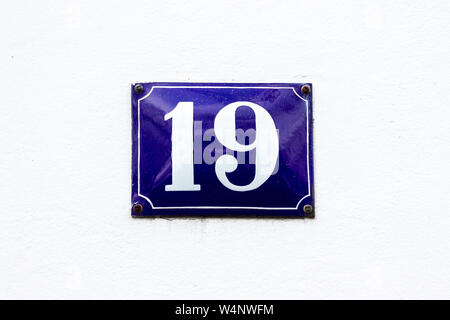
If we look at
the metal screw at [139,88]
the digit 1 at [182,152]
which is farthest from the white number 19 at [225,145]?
the metal screw at [139,88]

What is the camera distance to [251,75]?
1473 mm

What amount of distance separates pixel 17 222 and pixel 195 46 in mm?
695

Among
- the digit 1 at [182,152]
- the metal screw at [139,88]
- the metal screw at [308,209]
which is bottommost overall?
the metal screw at [308,209]

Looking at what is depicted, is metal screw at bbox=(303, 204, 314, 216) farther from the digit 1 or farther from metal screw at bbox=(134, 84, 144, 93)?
metal screw at bbox=(134, 84, 144, 93)

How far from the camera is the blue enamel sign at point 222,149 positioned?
1.44 meters

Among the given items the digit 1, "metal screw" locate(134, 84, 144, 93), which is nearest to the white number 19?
the digit 1

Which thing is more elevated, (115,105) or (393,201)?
(115,105)

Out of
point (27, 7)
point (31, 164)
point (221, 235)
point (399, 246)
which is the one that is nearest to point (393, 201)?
point (399, 246)

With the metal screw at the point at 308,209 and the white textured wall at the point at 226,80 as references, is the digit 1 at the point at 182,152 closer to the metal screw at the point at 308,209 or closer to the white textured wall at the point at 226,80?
the white textured wall at the point at 226,80

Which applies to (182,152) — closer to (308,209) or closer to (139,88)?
(139,88)

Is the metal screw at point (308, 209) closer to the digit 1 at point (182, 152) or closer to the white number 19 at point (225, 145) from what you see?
the white number 19 at point (225, 145)

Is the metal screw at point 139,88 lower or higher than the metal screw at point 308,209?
higher

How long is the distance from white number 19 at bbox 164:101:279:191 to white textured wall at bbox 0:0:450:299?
0.34ft

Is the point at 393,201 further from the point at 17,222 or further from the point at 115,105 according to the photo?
the point at 17,222
